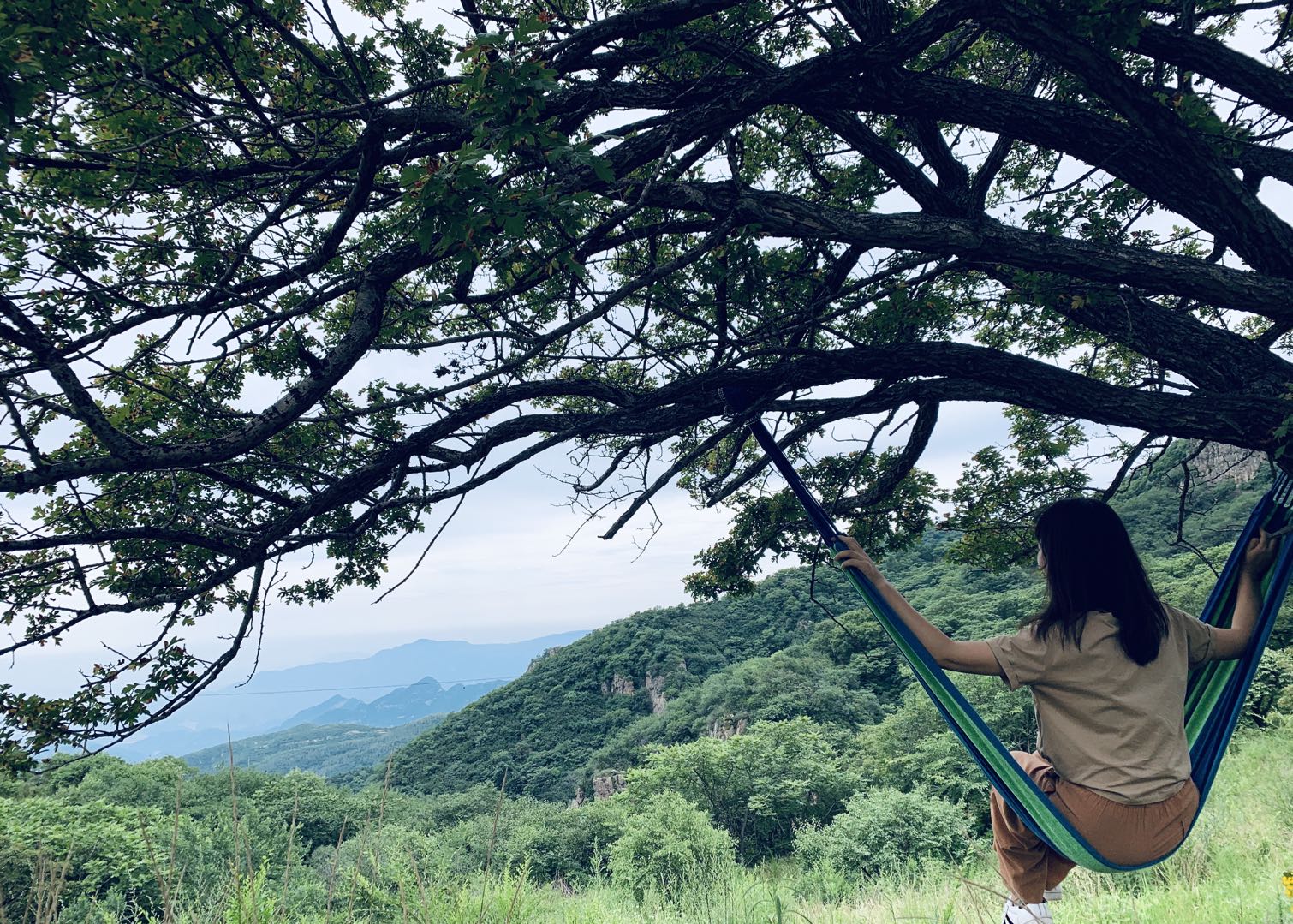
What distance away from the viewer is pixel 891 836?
11695 millimetres

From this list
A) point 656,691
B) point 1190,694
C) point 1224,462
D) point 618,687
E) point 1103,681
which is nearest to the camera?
point 1103,681

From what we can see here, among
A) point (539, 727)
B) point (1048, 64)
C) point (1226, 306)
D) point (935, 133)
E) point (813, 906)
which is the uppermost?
point (1048, 64)

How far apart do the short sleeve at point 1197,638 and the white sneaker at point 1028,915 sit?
0.79m

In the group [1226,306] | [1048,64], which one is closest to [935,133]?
[1048,64]

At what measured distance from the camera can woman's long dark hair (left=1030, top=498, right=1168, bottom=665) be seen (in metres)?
1.64

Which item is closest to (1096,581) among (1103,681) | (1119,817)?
(1103,681)

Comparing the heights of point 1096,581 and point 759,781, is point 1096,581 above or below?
above

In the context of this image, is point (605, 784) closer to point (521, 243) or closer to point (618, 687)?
point (618, 687)

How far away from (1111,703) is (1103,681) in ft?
0.19

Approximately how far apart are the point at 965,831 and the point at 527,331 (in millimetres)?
11530

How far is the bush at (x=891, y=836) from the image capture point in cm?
1123

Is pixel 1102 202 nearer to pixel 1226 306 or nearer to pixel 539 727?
pixel 1226 306

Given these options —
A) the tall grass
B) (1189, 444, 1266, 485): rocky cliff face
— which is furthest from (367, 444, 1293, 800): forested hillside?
(1189, 444, 1266, 485): rocky cliff face

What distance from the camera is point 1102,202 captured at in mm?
3266
